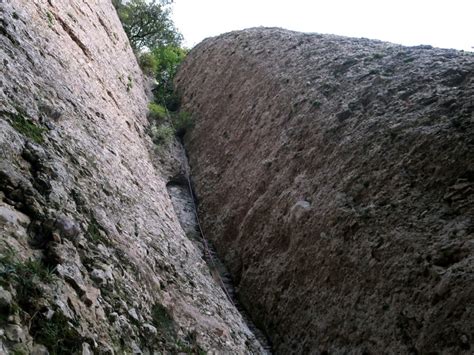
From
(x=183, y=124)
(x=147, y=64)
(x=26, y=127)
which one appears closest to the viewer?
(x=26, y=127)

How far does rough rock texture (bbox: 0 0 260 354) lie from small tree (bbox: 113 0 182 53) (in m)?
16.2

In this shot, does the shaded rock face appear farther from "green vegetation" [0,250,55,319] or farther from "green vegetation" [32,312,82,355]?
"green vegetation" [0,250,55,319]

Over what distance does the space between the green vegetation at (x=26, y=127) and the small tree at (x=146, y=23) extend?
21.2m

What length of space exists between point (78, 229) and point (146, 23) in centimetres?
2437

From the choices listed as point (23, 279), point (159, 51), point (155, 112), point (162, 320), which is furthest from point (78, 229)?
point (159, 51)

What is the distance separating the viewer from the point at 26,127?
17.5 ft

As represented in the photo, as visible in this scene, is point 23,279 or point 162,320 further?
point 162,320

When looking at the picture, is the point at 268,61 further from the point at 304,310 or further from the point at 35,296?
the point at 35,296

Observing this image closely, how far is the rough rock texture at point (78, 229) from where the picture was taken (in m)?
3.68

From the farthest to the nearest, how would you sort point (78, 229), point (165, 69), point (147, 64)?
point (165, 69) < point (147, 64) < point (78, 229)

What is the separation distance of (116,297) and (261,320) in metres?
4.32

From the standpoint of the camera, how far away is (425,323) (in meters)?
5.66

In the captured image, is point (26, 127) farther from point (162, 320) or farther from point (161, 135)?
point (161, 135)

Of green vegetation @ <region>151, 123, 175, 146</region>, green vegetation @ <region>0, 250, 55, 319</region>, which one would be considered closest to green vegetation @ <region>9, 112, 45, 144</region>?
green vegetation @ <region>0, 250, 55, 319</region>
